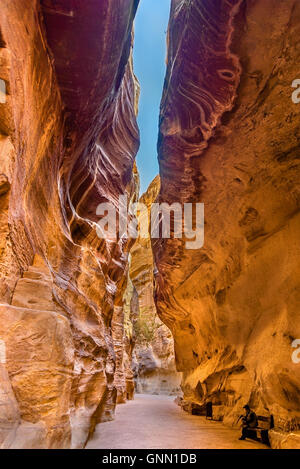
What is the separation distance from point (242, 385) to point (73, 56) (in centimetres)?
Result: 764

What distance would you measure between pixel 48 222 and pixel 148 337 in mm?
23996

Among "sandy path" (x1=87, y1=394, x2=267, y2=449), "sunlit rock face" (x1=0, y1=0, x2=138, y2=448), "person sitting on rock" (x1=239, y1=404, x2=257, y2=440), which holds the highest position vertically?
"sunlit rock face" (x1=0, y1=0, x2=138, y2=448)

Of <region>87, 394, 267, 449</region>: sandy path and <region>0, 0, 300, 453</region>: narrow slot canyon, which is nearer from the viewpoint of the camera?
<region>0, 0, 300, 453</region>: narrow slot canyon

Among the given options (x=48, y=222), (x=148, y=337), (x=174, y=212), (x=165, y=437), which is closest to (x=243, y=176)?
(x=174, y=212)

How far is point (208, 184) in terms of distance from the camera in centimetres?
709

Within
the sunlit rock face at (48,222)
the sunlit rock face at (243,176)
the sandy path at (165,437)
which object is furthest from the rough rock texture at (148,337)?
the sunlit rock face at (48,222)

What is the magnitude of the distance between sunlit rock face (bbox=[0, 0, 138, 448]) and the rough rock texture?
1610cm

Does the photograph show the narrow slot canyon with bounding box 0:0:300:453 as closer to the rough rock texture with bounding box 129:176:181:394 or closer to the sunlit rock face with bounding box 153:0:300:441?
the sunlit rock face with bounding box 153:0:300:441

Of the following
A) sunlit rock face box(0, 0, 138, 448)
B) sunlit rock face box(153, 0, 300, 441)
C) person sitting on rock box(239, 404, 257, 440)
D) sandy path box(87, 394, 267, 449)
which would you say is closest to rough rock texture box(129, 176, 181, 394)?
sandy path box(87, 394, 267, 449)

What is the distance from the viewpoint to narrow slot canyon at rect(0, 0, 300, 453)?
3.33 metres

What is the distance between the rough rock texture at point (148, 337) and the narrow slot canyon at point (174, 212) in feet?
48.6

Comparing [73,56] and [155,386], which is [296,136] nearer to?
[73,56]
